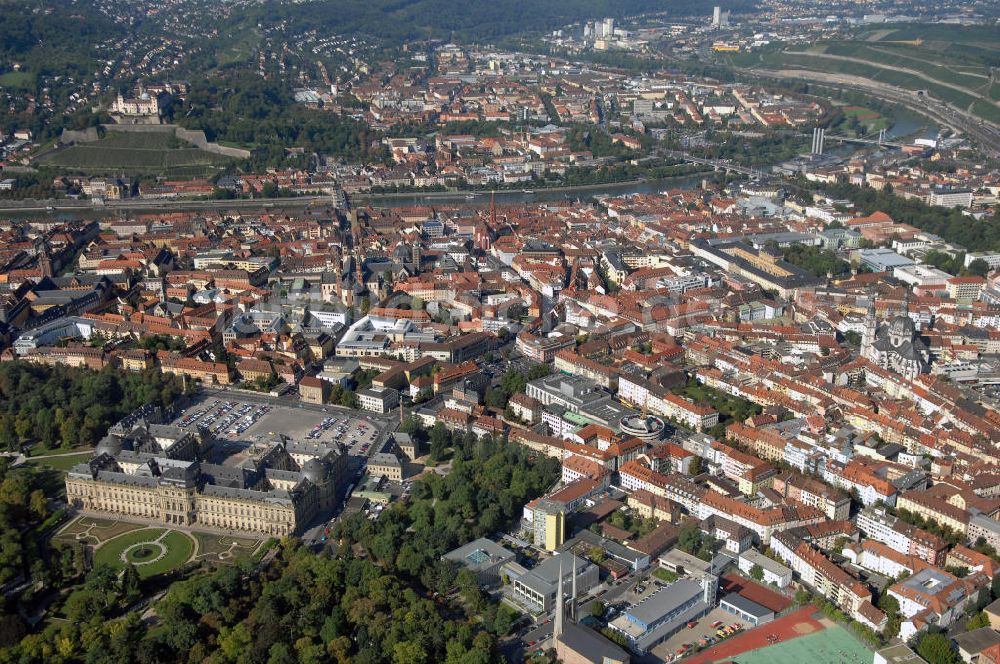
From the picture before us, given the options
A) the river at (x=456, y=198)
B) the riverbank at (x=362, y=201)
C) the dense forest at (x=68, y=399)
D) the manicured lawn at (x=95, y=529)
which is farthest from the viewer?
the riverbank at (x=362, y=201)

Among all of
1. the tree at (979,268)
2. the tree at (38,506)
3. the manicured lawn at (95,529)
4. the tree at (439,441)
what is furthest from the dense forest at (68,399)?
the tree at (979,268)

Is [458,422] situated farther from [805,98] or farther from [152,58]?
[152,58]

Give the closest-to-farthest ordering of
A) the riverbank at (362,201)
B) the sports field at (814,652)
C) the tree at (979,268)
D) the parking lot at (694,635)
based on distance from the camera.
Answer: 1. the sports field at (814,652)
2. the parking lot at (694,635)
3. the tree at (979,268)
4. the riverbank at (362,201)

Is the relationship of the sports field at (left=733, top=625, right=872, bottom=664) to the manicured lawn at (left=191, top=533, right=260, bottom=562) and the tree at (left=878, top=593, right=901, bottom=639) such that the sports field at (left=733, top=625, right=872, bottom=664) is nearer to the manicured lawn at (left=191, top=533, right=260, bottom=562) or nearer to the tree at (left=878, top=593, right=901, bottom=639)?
the tree at (left=878, top=593, right=901, bottom=639)

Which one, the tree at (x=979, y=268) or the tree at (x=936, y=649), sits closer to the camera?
the tree at (x=936, y=649)

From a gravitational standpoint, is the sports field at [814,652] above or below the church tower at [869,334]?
below

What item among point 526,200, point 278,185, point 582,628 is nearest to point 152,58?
point 278,185

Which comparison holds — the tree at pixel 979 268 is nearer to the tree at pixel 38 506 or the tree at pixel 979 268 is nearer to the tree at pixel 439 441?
the tree at pixel 439 441
